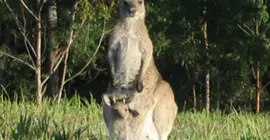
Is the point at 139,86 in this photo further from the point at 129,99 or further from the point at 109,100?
the point at 109,100

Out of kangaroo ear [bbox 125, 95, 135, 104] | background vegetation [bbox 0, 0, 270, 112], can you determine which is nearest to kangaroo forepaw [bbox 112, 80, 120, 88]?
kangaroo ear [bbox 125, 95, 135, 104]

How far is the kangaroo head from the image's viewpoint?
565cm

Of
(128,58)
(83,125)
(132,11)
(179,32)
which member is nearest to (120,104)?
(128,58)

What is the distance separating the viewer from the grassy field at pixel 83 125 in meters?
5.82

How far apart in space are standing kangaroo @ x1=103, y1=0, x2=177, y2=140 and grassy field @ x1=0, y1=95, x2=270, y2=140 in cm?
39

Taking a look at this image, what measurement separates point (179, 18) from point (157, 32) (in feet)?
5.85

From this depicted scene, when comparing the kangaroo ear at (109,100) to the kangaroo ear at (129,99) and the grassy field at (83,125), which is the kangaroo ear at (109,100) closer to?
the kangaroo ear at (129,99)

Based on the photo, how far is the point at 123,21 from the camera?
5.81 meters

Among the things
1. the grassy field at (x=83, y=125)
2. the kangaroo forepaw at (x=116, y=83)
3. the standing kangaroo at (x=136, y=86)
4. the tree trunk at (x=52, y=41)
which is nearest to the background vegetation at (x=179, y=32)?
the tree trunk at (x=52, y=41)

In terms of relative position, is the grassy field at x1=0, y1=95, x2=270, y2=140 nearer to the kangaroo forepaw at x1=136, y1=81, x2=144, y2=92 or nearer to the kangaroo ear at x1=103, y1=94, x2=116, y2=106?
the kangaroo ear at x1=103, y1=94, x2=116, y2=106

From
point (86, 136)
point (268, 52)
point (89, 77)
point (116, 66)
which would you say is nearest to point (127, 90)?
point (116, 66)

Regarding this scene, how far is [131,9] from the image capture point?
566 centimetres

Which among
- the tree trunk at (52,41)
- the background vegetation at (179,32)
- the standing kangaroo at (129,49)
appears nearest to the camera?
the standing kangaroo at (129,49)

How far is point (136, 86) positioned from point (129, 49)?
291mm
